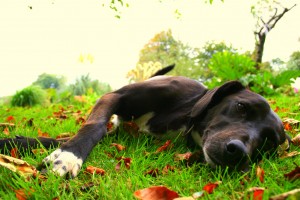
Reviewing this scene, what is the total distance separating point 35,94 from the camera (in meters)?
10.9

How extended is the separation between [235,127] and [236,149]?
40 cm

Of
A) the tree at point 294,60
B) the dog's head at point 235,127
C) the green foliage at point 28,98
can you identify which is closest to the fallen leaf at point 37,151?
the dog's head at point 235,127

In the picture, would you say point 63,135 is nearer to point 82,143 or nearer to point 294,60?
point 82,143

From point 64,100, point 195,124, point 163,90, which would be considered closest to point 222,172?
point 195,124

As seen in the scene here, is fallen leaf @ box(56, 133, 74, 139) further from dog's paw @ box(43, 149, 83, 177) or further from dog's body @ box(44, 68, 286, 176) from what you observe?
dog's paw @ box(43, 149, 83, 177)

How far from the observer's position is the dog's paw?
2010 mm

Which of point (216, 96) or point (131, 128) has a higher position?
point (216, 96)

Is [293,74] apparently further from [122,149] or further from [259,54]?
[122,149]

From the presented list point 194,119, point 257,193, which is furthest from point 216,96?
point 257,193

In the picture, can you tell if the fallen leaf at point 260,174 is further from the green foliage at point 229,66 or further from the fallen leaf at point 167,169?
the green foliage at point 229,66

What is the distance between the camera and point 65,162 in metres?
2.07

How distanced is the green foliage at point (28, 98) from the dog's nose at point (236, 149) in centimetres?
955

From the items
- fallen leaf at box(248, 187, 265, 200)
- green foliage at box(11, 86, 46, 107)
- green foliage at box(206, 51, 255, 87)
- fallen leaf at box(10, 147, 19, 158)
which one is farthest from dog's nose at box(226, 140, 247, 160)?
green foliage at box(11, 86, 46, 107)

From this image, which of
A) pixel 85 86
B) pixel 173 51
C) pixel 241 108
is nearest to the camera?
pixel 241 108
